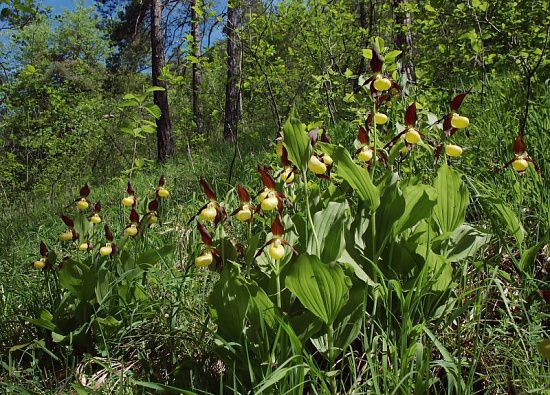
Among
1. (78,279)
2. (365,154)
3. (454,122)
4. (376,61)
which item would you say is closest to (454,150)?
(454,122)

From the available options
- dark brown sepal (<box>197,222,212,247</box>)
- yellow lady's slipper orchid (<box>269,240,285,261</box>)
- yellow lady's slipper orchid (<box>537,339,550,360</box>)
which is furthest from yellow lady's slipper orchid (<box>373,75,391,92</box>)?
yellow lady's slipper orchid (<box>537,339,550,360</box>)

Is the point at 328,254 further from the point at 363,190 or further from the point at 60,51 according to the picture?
the point at 60,51

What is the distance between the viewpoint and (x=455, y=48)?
154 inches

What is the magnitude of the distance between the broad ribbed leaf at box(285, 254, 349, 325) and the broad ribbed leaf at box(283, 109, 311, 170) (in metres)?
0.36

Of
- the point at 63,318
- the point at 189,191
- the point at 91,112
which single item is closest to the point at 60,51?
the point at 91,112

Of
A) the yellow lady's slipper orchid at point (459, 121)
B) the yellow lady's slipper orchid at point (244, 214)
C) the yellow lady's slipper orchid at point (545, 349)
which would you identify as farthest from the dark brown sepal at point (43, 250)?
the yellow lady's slipper orchid at point (545, 349)

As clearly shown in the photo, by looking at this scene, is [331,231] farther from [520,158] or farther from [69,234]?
[69,234]

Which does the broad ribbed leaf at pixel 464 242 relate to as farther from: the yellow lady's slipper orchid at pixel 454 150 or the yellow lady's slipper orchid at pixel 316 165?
the yellow lady's slipper orchid at pixel 316 165

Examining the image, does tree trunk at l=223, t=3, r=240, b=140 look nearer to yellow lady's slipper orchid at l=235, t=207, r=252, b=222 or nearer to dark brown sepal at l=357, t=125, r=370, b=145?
dark brown sepal at l=357, t=125, r=370, b=145

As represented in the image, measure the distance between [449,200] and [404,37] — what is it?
12.9 feet

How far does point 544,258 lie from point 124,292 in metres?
1.70

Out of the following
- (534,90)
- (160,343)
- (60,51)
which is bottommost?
(160,343)

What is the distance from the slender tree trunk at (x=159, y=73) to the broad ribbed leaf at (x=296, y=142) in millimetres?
7018

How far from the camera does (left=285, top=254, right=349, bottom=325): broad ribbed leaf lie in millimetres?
1077
